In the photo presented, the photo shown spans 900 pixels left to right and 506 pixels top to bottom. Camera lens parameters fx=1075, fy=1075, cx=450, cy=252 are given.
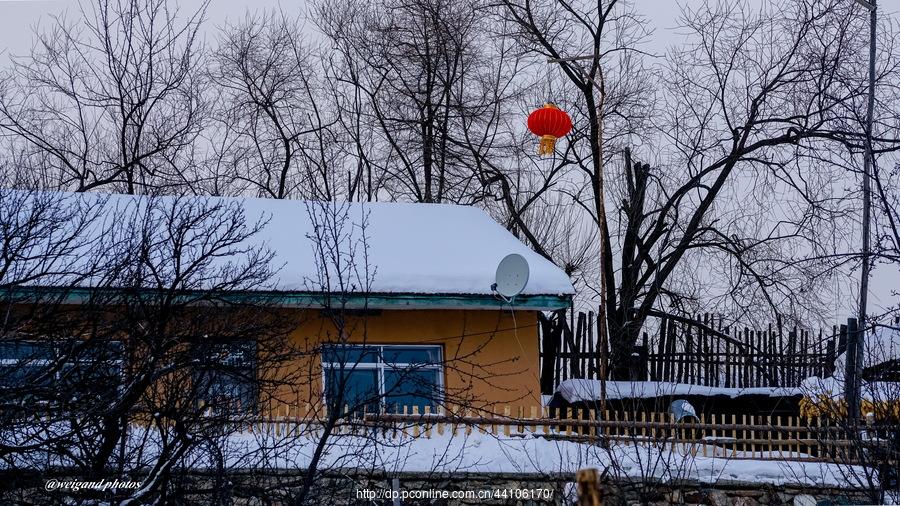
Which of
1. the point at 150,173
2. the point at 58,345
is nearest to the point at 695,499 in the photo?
the point at 58,345

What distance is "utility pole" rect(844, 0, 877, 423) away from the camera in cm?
1116

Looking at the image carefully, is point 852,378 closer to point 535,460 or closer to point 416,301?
point 535,460

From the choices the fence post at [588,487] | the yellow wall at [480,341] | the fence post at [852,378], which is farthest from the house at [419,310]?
the fence post at [588,487]

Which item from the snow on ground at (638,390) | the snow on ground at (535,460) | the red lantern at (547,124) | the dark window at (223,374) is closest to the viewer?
the dark window at (223,374)

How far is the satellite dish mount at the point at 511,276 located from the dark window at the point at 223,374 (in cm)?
379

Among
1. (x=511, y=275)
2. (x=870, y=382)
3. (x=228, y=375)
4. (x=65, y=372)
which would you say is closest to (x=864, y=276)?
(x=870, y=382)

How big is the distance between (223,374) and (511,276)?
14.8 feet

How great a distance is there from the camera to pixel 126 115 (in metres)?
24.3

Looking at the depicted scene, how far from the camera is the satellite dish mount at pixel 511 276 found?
12984 millimetres

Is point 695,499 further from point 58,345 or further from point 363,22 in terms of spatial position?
point 363,22

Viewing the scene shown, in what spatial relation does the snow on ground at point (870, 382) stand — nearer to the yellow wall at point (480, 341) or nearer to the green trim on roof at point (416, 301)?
the green trim on roof at point (416, 301)

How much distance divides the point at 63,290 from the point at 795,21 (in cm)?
1531

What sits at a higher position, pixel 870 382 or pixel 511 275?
pixel 511 275

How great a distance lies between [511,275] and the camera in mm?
13102
